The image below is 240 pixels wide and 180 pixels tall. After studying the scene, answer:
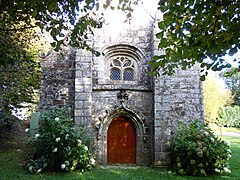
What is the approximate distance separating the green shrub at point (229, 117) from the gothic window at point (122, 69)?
19.1 m

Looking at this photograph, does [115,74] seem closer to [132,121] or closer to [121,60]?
[121,60]

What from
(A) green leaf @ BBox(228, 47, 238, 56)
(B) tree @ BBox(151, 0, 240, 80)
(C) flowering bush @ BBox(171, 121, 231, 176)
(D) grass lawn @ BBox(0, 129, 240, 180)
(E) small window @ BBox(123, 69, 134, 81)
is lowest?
(D) grass lawn @ BBox(0, 129, 240, 180)

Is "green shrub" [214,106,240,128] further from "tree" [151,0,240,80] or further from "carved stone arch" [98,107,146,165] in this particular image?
"tree" [151,0,240,80]

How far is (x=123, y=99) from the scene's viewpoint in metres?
8.80

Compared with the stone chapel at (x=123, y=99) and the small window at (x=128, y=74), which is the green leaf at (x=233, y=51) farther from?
the small window at (x=128, y=74)

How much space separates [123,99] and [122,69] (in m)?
1.34

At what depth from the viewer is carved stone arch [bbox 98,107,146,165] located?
8.71 meters

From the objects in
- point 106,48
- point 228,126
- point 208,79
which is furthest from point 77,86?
point 228,126

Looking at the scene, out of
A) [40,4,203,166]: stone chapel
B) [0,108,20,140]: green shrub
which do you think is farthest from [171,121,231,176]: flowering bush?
[0,108,20,140]: green shrub

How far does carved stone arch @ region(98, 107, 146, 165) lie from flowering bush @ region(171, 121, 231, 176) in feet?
4.00

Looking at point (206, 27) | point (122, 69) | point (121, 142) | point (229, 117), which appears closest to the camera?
point (206, 27)

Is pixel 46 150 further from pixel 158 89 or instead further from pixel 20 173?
pixel 158 89

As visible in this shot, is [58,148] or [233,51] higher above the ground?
[233,51]

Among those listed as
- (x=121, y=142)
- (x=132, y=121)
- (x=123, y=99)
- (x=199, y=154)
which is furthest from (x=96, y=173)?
(x=199, y=154)
